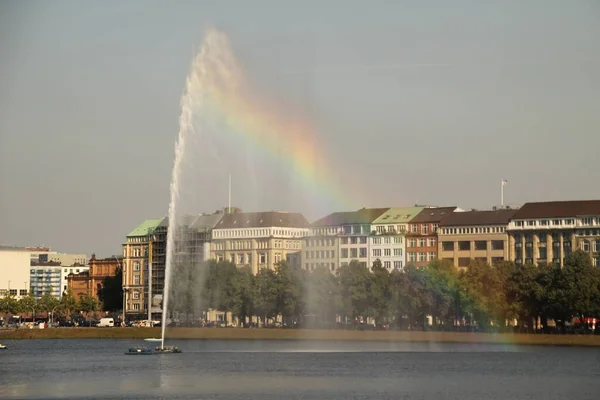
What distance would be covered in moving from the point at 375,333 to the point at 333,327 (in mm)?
11805

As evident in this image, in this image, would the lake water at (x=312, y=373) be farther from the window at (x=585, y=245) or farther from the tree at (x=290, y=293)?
the window at (x=585, y=245)

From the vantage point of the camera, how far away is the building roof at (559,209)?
187 meters

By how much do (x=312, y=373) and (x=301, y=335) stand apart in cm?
6670

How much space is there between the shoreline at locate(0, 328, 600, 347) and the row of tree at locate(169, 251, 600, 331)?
12.0ft

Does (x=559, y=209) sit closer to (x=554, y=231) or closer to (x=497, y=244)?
(x=554, y=231)

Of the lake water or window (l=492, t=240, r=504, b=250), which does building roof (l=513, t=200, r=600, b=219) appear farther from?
the lake water

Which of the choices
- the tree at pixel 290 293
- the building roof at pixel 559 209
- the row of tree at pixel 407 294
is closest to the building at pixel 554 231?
the building roof at pixel 559 209

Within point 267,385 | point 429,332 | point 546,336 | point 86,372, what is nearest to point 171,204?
point 86,372

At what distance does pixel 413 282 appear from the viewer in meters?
163

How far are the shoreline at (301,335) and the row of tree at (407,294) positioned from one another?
3649 mm

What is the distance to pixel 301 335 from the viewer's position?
163125mm

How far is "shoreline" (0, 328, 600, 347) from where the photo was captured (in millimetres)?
138250

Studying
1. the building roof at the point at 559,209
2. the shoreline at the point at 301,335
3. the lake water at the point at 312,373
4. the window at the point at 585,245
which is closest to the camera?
the lake water at the point at 312,373

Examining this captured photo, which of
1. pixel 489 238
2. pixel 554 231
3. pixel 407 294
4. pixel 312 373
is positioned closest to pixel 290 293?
pixel 407 294
